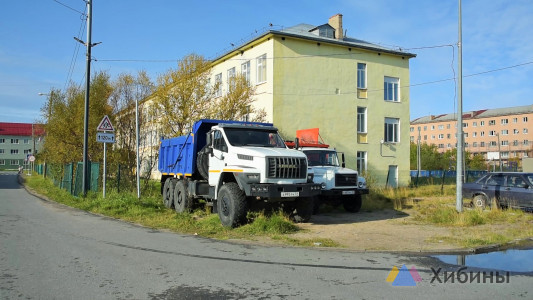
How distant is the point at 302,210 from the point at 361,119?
19906 millimetres

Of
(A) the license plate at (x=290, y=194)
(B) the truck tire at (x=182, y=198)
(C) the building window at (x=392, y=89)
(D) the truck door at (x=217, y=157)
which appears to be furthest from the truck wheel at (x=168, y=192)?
(C) the building window at (x=392, y=89)

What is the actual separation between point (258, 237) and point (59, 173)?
2149cm

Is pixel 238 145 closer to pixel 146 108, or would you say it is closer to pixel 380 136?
pixel 146 108

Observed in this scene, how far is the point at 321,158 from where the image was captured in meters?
15.2

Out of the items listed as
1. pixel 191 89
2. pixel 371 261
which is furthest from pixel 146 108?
pixel 371 261

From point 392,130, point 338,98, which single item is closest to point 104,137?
point 338,98

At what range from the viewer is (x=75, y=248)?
27.0ft

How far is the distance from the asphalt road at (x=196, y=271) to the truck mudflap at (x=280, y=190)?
1653 millimetres

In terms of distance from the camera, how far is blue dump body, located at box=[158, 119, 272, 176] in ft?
44.3

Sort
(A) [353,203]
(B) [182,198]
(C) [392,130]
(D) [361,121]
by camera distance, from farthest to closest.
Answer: (C) [392,130] → (D) [361,121] → (A) [353,203] → (B) [182,198]

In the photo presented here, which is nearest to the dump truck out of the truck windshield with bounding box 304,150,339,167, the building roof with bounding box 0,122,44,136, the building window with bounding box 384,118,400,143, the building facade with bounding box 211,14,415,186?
the truck windshield with bounding box 304,150,339,167

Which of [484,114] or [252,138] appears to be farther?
[484,114]

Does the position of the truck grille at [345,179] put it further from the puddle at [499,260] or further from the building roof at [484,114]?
the building roof at [484,114]

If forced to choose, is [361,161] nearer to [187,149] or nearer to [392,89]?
[392,89]
